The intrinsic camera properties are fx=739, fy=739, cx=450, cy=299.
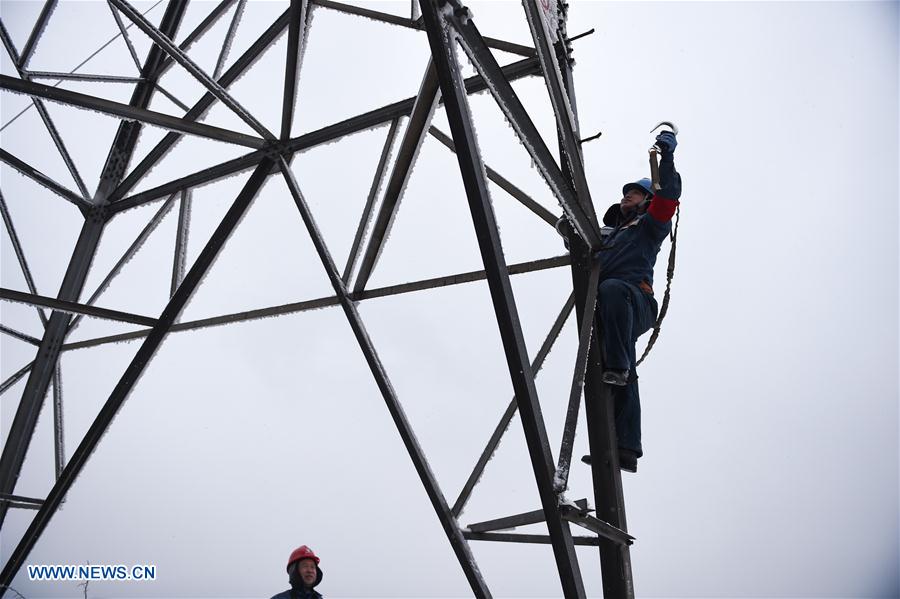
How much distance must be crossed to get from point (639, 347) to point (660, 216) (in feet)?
98.8

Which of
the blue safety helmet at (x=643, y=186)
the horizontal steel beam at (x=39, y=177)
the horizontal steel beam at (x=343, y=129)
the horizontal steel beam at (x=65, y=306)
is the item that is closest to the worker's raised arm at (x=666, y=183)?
the blue safety helmet at (x=643, y=186)

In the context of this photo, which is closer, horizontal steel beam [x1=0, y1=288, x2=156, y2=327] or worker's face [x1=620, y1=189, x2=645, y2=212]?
worker's face [x1=620, y1=189, x2=645, y2=212]

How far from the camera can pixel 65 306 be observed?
6398 mm

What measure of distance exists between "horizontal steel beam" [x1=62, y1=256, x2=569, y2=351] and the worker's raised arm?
0.72 metres

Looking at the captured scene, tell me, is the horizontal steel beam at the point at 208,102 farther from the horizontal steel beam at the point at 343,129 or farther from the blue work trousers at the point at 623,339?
the blue work trousers at the point at 623,339

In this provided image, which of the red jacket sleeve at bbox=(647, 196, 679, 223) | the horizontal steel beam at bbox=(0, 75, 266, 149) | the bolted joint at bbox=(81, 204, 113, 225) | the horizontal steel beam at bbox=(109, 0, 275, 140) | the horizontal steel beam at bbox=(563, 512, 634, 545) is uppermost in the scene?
the bolted joint at bbox=(81, 204, 113, 225)

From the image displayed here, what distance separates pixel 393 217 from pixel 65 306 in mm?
3007

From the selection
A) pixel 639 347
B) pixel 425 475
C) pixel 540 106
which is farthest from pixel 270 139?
pixel 639 347

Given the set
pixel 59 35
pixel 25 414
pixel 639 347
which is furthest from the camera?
pixel 639 347

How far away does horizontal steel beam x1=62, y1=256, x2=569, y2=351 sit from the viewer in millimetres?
5645

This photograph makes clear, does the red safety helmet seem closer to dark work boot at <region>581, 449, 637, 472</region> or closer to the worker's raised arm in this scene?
dark work boot at <region>581, 449, 637, 472</region>

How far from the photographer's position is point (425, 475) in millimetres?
5645

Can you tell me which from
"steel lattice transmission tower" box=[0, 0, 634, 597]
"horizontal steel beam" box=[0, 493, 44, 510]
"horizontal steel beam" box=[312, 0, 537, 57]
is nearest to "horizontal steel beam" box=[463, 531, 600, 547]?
"steel lattice transmission tower" box=[0, 0, 634, 597]

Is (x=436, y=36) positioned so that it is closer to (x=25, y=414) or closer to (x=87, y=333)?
(x=25, y=414)
